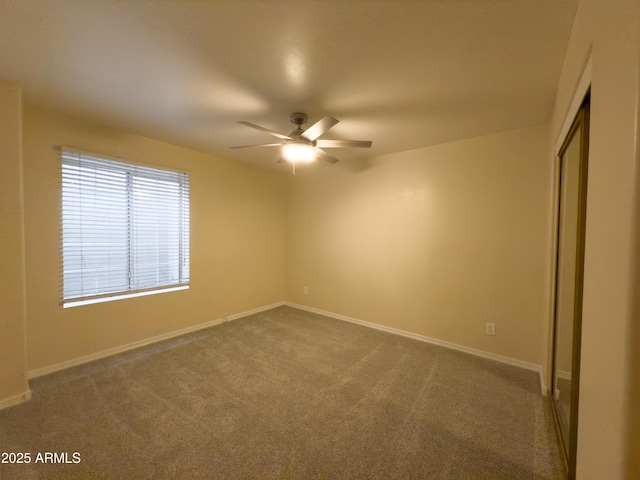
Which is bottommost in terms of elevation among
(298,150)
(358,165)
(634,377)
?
(634,377)

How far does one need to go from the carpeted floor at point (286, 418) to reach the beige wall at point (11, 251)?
28 cm

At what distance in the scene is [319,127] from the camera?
192 centimetres

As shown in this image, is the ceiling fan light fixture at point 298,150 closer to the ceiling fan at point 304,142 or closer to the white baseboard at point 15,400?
the ceiling fan at point 304,142

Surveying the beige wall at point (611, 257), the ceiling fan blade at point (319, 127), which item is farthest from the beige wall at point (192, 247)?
the beige wall at point (611, 257)

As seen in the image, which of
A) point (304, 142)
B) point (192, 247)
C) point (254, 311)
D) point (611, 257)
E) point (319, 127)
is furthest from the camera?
point (254, 311)

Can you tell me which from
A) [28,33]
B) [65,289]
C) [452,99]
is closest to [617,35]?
[452,99]

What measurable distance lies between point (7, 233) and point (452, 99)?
3.50m

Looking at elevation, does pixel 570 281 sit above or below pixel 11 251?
below

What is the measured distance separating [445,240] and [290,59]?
247 cm

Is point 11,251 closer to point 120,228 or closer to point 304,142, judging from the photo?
point 120,228

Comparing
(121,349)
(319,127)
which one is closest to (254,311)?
(121,349)

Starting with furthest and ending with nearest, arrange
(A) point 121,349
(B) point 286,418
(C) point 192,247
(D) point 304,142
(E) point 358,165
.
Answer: (E) point 358,165 → (C) point 192,247 → (A) point 121,349 → (D) point 304,142 → (B) point 286,418

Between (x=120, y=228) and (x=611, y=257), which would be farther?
(x=120, y=228)

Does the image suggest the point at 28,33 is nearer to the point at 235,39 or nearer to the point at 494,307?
the point at 235,39
